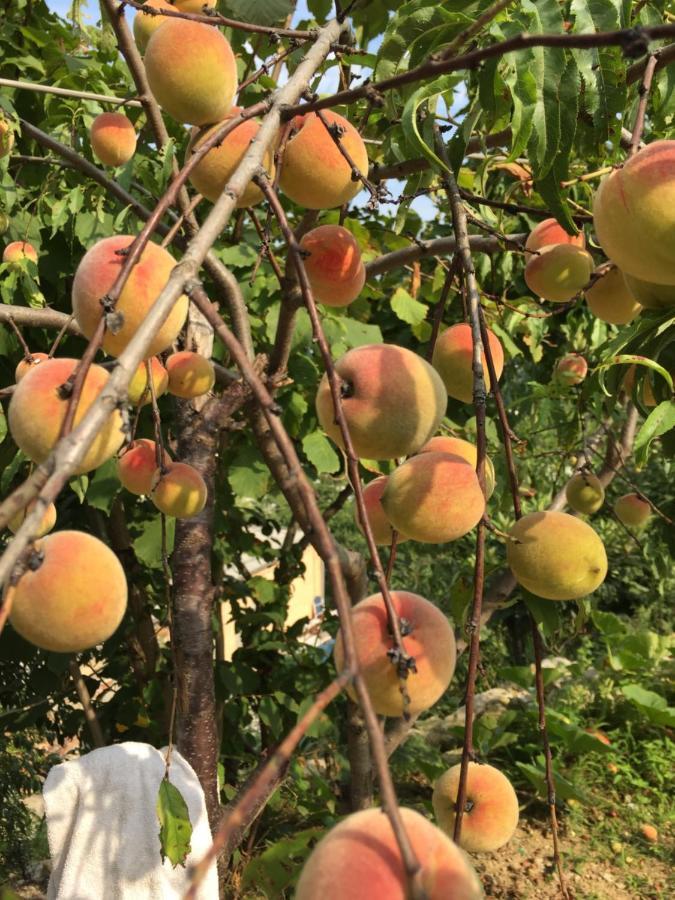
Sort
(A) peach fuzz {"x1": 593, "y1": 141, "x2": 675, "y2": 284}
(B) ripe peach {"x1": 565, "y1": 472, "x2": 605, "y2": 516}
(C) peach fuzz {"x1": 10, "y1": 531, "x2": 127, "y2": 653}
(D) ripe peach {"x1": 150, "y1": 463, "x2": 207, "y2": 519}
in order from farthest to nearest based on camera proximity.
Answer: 1. (B) ripe peach {"x1": 565, "y1": 472, "x2": 605, "y2": 516}
2. (D) ripe peach {"x1": 150, "y1": 463, "x2": 207, "y2": 519}
3. (A) peach fuzz {"x1": 593, "y1": 141, "x2": 675, "y2": 284}
4. (C) peach fuzz {"x1": 10, "y1": 531, "x2": 127, "y2": 653}

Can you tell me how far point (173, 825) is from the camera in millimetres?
1223

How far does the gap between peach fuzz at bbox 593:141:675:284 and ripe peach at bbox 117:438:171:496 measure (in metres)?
1.02

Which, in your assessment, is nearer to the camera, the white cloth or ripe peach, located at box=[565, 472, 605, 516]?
the white cloth

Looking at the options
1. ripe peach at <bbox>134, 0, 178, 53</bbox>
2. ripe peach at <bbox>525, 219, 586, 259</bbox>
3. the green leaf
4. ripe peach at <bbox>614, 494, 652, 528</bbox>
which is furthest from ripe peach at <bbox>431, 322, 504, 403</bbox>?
ripe peach at <bbox>614, 494, 652, 528</bbox>

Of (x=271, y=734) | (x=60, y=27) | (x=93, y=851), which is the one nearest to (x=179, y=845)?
Answer: (x=93, y=851)

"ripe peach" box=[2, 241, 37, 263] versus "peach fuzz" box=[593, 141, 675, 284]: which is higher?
"peach fuzz" box=[593, 141, 675, 284]

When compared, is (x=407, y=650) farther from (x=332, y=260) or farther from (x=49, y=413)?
(x=332, y=260)

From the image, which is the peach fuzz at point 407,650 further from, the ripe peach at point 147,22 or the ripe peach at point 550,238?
the ripe peach at point 147,22

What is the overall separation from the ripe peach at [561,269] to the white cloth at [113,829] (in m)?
1.43

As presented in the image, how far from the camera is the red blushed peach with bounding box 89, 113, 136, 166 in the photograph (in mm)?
1842

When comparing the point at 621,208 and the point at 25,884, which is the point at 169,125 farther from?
the point at 25,884

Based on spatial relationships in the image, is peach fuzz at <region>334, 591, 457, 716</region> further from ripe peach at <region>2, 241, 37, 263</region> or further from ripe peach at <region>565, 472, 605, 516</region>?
ripe peach at <region>2, 241, 37, 263</region>

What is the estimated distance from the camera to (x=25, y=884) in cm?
407

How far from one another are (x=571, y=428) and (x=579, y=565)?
124 cm
